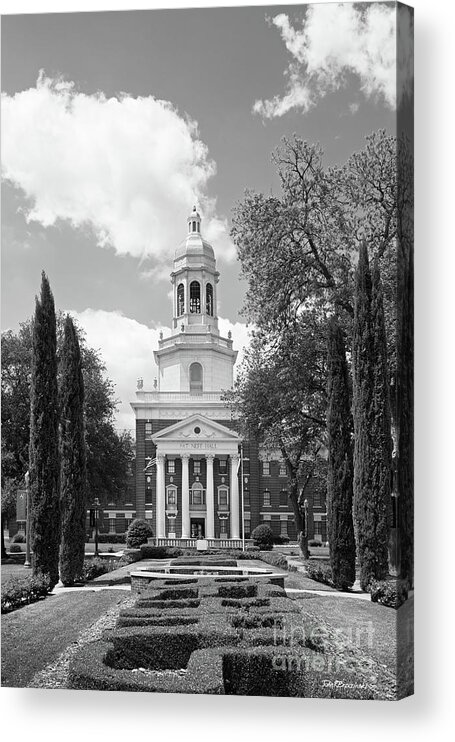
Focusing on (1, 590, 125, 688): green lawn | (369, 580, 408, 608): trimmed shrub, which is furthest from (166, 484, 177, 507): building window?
(369, 580, 408, 608): trimmed shrub

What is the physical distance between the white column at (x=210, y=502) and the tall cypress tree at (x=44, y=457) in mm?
2223

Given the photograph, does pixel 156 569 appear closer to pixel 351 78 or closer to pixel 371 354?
pixel 371 354

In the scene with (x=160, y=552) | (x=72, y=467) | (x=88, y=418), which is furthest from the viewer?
(x=88, y=418)

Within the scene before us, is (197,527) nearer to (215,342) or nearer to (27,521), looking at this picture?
(27,521)

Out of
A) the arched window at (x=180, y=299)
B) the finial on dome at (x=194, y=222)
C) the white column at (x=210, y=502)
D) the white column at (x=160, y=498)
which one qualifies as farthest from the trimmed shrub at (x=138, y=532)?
the finial on dome at (x=194, y=222)

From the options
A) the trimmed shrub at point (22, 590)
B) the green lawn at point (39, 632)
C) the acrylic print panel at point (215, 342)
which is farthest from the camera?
the trimmed shrub at point (22, 590)

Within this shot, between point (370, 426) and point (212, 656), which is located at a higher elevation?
point (370, 426)

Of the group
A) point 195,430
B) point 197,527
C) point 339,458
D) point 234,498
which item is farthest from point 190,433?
point 339,458

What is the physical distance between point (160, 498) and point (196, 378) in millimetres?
1902

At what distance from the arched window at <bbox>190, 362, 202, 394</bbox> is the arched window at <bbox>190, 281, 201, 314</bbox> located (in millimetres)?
959

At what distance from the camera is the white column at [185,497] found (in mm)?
13477

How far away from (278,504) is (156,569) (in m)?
2.03

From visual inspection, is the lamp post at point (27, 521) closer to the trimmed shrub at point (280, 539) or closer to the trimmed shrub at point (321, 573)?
the trimmed shrub at point (280, 539)

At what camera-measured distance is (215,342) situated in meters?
13.3
